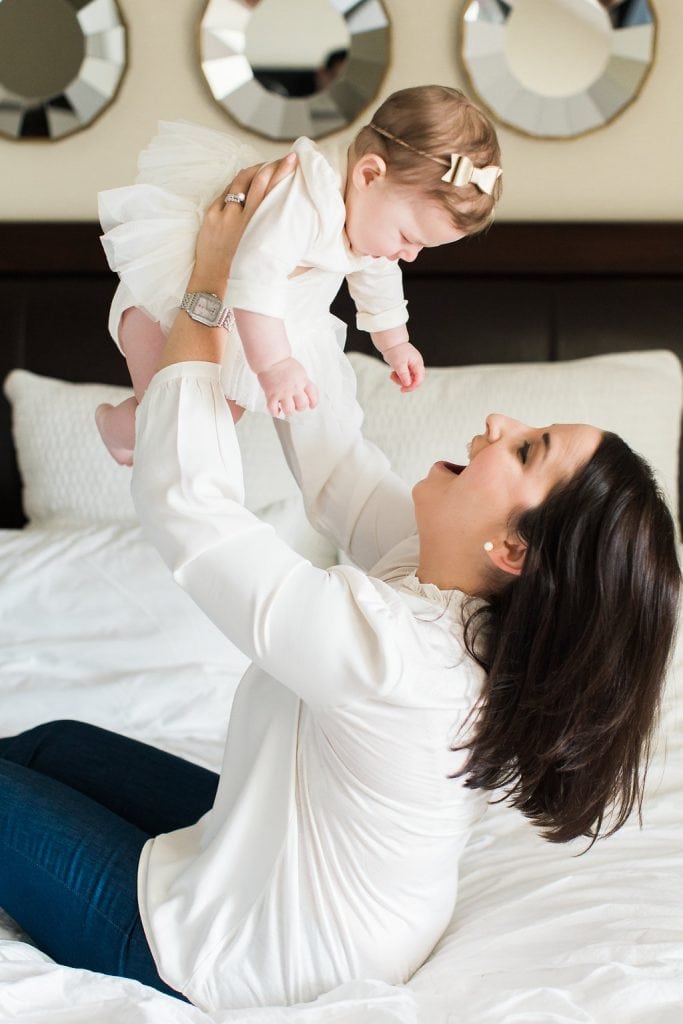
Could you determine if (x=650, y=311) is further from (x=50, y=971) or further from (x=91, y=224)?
(x=50, y=971)

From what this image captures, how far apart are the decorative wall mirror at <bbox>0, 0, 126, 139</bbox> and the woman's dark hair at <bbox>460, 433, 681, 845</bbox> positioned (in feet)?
6.12

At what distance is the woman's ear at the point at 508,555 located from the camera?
114cm

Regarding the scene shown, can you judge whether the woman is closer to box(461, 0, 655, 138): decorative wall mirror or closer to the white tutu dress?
the white tutu dress

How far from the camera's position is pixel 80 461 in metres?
2.20

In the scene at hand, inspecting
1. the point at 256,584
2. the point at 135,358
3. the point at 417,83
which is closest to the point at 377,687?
the point at 256,584

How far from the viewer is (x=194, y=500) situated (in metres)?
1.01

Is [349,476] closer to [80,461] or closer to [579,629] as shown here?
[579,629]

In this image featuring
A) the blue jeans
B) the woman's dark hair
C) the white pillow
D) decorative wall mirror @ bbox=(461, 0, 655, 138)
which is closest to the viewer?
the woman's dark hair

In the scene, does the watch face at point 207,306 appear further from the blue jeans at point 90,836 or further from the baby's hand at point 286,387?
the blue jeans at point 90,836

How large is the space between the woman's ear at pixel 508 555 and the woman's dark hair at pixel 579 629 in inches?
→ 0.8

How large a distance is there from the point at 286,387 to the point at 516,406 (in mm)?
1183

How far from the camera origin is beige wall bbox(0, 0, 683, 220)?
2.48 meters

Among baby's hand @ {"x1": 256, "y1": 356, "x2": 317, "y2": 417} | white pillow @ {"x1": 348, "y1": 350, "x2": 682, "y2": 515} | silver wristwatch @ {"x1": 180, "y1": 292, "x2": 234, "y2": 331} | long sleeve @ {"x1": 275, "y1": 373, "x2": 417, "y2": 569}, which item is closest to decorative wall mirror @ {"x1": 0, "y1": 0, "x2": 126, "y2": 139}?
white pillow @ {"x1": 348, "y1": 350, "x2": 682, "y2": 515}

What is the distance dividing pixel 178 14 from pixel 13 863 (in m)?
1.97
